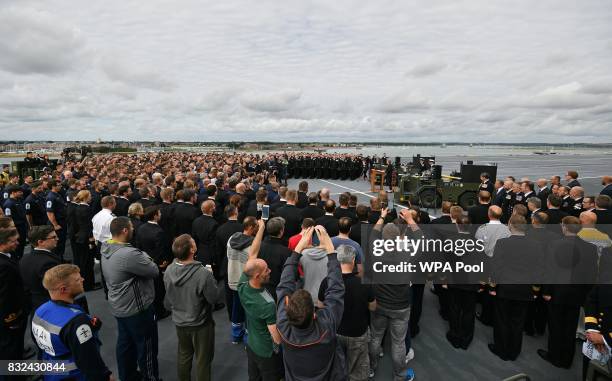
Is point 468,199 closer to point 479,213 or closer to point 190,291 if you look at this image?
point 479,213

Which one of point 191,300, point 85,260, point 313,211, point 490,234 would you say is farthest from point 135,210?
point 490,234

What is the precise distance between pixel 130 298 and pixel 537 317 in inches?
226

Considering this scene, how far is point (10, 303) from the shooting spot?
10.5ft

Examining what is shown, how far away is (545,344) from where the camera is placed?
4582 mm

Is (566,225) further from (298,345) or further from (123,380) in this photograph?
(123,380)

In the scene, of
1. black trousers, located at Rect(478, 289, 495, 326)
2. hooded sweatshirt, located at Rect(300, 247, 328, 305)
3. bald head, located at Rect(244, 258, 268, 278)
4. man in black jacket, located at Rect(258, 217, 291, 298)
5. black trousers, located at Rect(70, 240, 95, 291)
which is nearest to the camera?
bald head, located at Rect(244, 258, 268, 278)

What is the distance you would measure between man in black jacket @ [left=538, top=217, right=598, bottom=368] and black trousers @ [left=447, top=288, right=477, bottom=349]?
36.0 inches

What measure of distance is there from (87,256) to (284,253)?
4.63 meters

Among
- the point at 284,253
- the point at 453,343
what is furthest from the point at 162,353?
the point at 453,343

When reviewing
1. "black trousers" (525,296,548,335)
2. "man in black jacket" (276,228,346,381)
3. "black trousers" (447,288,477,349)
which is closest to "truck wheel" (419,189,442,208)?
"black trousers" (525,296,548,335)

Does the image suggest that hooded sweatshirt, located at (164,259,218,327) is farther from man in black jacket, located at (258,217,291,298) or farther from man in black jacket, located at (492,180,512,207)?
man in black jacket, located at (492,180,512,207)

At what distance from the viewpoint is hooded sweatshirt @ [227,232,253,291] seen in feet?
13.2

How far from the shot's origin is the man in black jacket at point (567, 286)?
148 inches

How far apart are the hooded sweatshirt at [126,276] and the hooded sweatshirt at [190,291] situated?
0.31m
